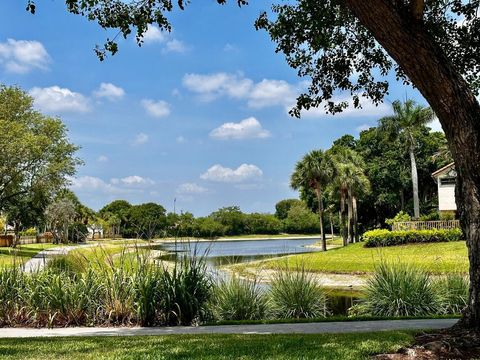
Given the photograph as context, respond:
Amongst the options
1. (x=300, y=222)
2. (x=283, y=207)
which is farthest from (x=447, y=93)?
(x=283, y=207)

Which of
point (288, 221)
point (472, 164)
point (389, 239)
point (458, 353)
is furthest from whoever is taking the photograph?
point (288, 221)

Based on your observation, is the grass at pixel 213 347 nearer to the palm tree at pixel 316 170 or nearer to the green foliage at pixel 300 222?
the palm tree at pixel 316 170

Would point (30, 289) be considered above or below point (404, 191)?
below

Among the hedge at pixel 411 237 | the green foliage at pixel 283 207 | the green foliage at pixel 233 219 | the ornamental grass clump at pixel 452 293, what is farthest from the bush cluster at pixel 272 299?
the green foliage at pixel 283 207

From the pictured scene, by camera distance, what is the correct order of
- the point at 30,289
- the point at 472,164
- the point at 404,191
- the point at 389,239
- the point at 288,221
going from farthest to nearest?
the point at 288,221, the point at 404,191, the point at 389,239, the point at 30,289, the point at 472,164

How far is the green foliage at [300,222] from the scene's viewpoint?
110438 mm

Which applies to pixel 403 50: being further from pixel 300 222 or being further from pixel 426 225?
pixel 300 222

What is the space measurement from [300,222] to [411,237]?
77548 millimetres

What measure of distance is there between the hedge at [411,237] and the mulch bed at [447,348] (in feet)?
92.2

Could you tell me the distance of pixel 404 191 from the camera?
58438 millimetres

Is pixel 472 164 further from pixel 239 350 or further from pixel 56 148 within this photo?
pixel 56 148

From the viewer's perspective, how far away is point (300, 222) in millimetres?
111688

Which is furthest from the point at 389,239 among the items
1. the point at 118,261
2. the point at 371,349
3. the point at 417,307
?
the point at 371,349

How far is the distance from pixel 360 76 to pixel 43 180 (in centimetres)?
3636
